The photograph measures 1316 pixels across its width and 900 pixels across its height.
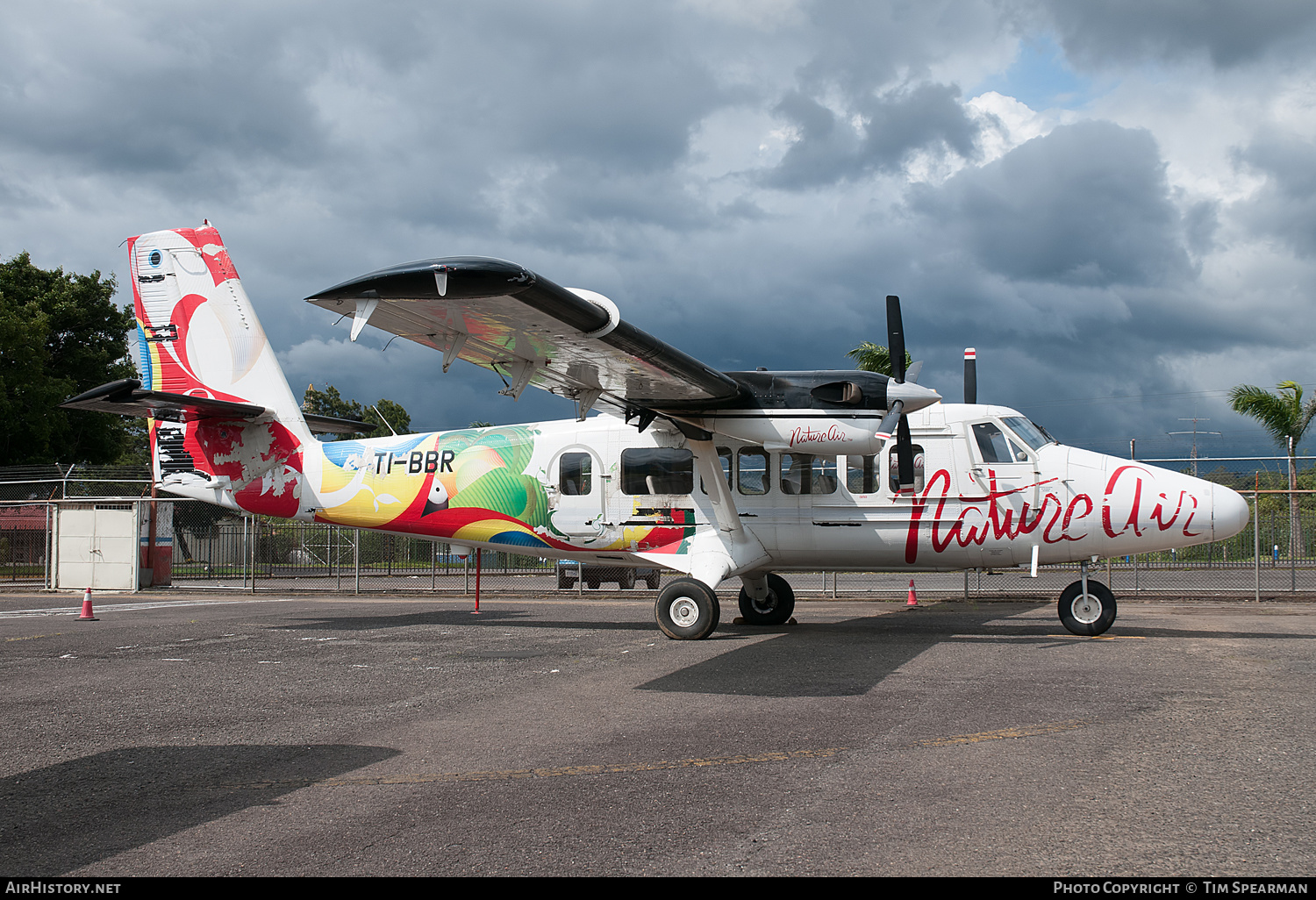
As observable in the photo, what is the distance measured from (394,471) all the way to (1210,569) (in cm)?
1712

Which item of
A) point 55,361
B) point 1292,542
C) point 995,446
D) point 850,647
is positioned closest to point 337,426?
point 850,647

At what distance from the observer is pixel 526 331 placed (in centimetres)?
864

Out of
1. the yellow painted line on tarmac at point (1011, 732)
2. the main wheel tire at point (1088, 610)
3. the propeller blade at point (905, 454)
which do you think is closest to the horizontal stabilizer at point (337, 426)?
the propeller blade at point (905, 454)

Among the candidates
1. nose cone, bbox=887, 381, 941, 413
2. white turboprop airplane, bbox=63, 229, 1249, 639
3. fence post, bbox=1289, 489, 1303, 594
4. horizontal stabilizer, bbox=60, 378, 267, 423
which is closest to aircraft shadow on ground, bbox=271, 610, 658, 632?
white turboprop airplane, bbox=63, 229, 1249, 639

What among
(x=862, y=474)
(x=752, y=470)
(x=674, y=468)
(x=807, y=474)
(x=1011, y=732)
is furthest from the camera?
(x=674, y=468)

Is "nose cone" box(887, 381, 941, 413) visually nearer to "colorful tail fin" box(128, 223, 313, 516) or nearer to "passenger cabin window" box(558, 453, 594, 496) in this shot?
"passenger cabin window" box(558, 453, 594, 496)

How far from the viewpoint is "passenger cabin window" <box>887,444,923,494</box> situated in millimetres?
12195

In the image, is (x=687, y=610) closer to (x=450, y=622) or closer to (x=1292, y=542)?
(x=450, y=622)

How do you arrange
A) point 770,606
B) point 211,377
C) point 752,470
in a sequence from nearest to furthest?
point 752,470 → point 770,606 → point 211,377

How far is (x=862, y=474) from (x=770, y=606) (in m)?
2.71

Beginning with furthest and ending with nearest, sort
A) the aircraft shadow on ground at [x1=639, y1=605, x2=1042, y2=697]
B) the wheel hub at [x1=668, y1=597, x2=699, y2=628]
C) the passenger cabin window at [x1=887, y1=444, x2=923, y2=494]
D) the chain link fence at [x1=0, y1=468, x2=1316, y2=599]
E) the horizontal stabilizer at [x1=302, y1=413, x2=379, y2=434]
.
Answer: the chain link fence at [x1=0, y1=468, x2=1316, y2=599], the horizontal stabilizer at [x1=302, y1=413, x2=379, y2=434], the passenger cabin window at [x1=887, y1=444, x2=923, y2=494], the wheel hub at [x1=668, y1=597, x2=699, y2=628], the aircraft shadow on ground at [x1=639, y1=605, x2=1042, y2=697]

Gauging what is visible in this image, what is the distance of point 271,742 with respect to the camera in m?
6.01

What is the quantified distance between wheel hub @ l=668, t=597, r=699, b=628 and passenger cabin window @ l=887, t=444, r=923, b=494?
3.19 meters
